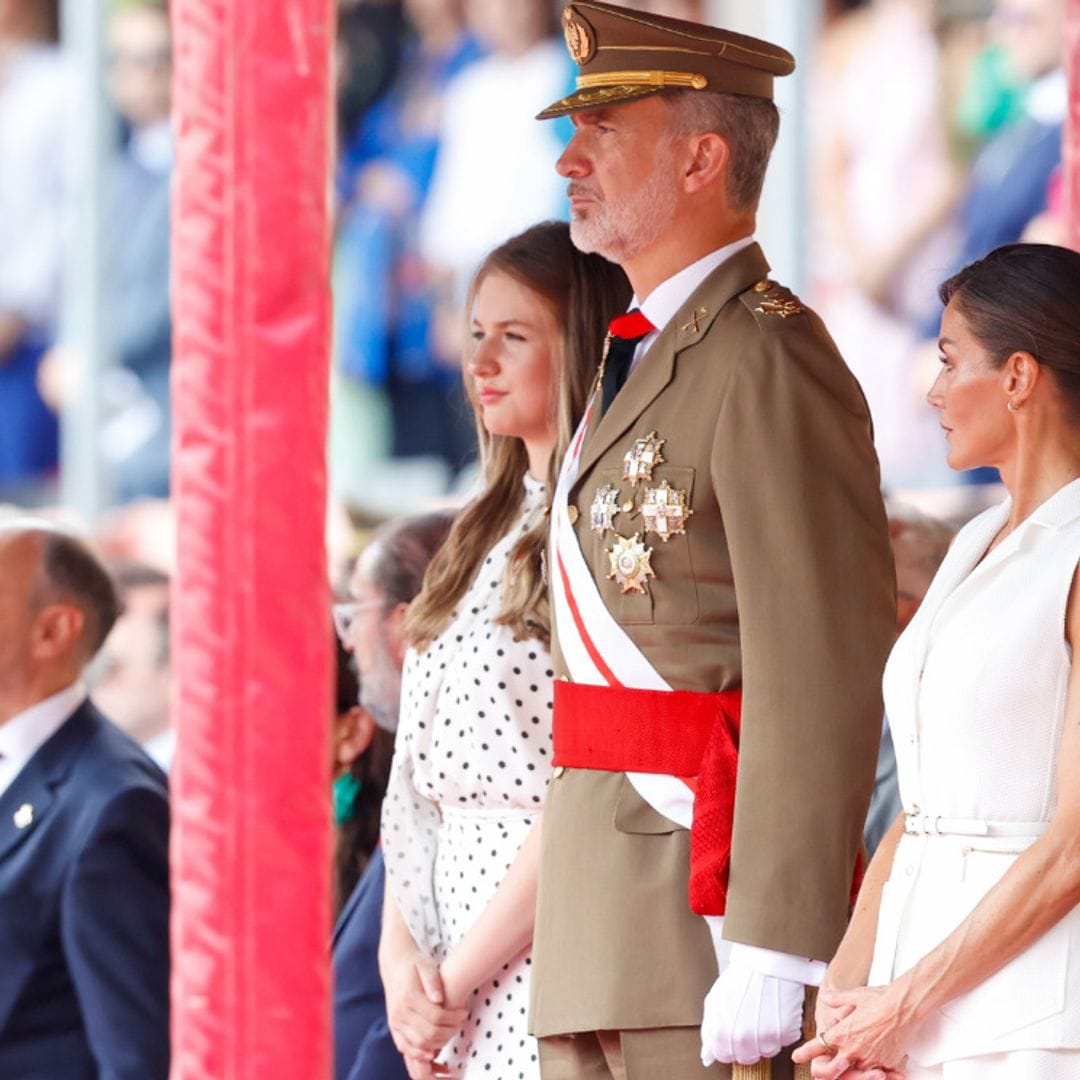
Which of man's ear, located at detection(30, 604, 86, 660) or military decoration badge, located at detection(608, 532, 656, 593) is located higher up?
military decoration badge, located at detection(608, 532, 656, 593)

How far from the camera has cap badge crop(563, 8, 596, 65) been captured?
2.45 m

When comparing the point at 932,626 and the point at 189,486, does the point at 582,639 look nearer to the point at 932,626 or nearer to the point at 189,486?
the point at 932,626

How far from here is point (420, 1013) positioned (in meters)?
2.75

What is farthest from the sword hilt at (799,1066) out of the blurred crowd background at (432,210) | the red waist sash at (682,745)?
the blurred crowd background at (432,210)

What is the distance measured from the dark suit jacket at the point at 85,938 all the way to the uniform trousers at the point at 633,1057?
98 centimetres

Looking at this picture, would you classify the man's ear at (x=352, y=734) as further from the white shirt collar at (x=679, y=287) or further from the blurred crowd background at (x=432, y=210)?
the blurred crowd background at (x=432, y=210)

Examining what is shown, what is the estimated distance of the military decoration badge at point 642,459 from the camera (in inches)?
91.7

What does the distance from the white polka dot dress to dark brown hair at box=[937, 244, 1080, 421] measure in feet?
2.55

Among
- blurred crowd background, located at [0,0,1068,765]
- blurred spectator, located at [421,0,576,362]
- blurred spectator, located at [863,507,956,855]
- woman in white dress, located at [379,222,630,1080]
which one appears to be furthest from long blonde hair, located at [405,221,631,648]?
blurred spectator, located at [421,0,576,362]

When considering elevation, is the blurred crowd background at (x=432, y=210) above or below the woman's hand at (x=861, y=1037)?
above

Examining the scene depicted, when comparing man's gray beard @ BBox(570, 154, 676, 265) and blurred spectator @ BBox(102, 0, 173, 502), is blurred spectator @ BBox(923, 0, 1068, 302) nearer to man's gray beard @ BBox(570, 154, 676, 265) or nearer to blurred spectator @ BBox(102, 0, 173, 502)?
blurred spectator @ BBox(102, 0, 173, 502)

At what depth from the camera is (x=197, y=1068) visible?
2924 mm

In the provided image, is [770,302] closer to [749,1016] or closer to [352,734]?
[749,1016]

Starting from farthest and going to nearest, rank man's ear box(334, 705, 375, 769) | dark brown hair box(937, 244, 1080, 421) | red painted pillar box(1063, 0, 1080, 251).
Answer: man's ear box(334, 705, 375, 769) < red painted pillar box(1063, 0, 1080, 251) < dark brown hair box(937, 244, 1080, 421)
